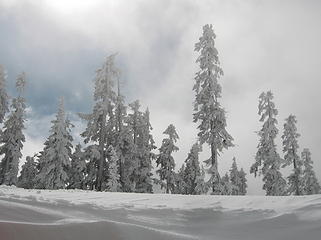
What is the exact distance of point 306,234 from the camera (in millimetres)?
4734

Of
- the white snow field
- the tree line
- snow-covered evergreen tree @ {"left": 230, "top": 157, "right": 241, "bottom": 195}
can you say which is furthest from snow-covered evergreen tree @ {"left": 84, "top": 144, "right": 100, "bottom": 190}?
snow-covered evergreen tree @ {"left": 230, "top": 157, "right": 241, "bottom": 195}

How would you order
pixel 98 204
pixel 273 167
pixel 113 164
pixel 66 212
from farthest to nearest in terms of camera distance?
pixel 273 167 < pixel 113 164 < pixel 98 204 < pixel 66 212

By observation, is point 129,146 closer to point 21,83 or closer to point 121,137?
point 121,137

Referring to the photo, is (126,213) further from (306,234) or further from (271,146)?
(271,146)

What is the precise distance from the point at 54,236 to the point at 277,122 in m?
38.8

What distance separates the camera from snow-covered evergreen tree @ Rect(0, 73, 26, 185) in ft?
137

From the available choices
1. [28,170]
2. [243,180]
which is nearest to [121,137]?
[28,170]

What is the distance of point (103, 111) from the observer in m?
35.5

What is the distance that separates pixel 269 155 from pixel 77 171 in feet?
67.8

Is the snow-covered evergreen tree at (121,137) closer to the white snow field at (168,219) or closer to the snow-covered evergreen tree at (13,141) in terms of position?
the snow-covered evergreen tree at (13,141)

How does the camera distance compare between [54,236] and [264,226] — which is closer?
[54,236]

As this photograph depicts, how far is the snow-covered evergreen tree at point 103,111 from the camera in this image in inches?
1395

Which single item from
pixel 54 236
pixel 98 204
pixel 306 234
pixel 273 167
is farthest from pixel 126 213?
pixel 273 167

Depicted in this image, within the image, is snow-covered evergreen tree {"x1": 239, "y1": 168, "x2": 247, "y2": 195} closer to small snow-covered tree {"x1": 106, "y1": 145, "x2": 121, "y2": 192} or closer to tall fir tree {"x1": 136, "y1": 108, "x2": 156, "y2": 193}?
tall fir tree {"x1": 136, "y1": 108, "x2": 156, "y2": 193}
